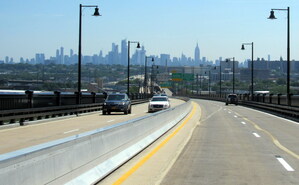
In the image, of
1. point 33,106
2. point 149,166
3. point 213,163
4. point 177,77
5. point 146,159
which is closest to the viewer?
point 149,166

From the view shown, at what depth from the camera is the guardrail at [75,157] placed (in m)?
5.21

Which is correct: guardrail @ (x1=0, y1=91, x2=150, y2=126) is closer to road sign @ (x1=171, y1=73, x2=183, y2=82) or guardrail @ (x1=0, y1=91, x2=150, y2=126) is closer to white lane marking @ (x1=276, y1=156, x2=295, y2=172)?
white lane marking @ (x1=276, y1=156, x2=295, y2=172)

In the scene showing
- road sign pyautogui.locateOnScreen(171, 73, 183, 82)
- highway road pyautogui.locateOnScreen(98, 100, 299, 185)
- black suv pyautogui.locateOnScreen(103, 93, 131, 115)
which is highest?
road sign pyautogui.locateOnScreen(171, 73, 183, 82)

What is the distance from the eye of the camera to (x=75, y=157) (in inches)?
297

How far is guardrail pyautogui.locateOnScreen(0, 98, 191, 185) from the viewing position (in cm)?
521

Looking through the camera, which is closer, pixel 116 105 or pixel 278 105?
pixel 116 105

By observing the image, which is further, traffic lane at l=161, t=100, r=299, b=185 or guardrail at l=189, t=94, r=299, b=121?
guardrail at l=189, t=94, r=299, b=121

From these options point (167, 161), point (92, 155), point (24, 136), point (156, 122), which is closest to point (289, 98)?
point (156, 122)

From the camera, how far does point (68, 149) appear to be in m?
7.10

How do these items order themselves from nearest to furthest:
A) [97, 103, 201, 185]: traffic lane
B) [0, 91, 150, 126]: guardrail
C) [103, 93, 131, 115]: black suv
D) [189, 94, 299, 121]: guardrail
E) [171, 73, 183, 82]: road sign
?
[97, 103, 201, 185]: traffic lane → [0, 91, 150, 126]: guardrail → [189, 94, 299, 121]: guardrail → [103, 93, 131, 115]: black suv → [171, 73, 183, 82]: road sign

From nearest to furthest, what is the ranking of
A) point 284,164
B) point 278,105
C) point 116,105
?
point 284,164
point 116,105
point 278,105

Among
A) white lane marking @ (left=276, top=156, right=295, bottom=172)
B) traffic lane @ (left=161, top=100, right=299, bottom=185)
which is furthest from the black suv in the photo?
white lane marking @ (left=276, top=156, right=295, bottom=172)

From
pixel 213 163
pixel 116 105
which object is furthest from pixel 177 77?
pixel 213 163

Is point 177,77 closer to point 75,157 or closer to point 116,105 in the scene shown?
point 116,105
